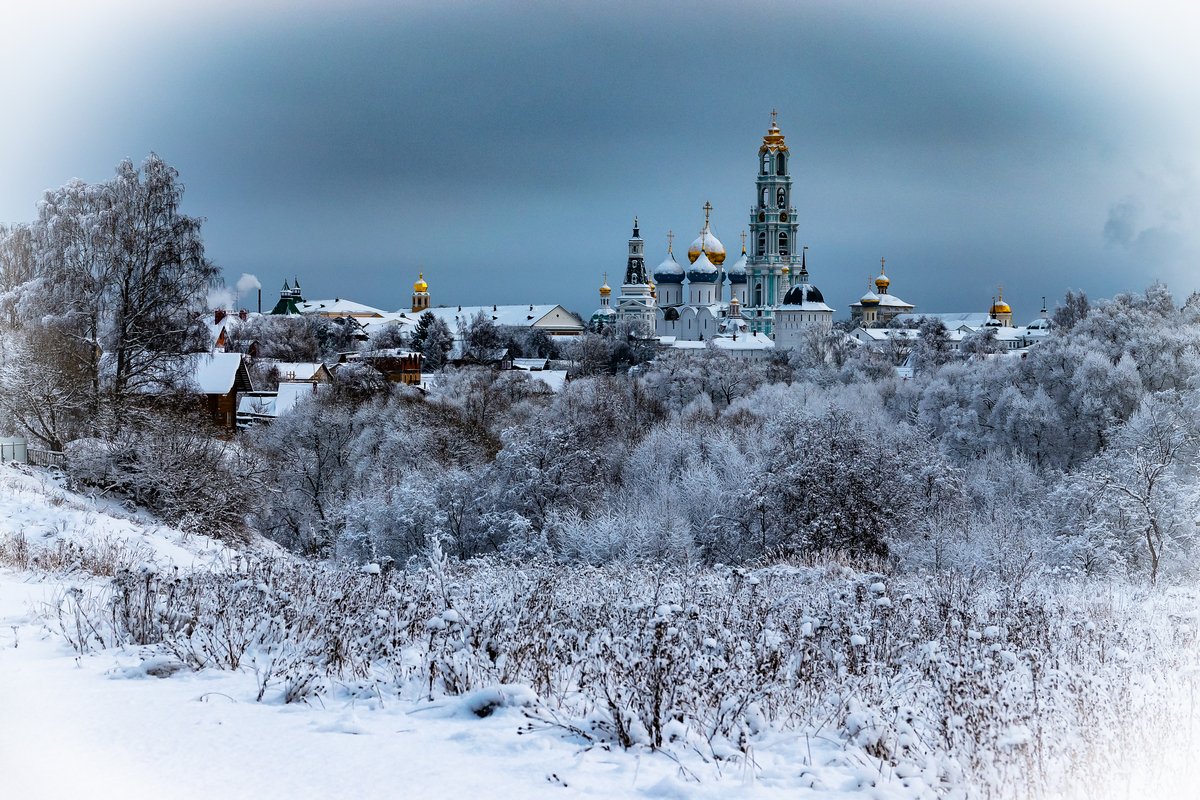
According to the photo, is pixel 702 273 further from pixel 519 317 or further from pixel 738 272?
pixel 519 317

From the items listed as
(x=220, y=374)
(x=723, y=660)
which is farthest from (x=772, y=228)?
(x=723, y=660)

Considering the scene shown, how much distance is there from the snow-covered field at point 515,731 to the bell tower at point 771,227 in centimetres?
11355

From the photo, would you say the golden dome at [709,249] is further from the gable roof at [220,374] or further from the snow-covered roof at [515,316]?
the gable roof at [220,374]

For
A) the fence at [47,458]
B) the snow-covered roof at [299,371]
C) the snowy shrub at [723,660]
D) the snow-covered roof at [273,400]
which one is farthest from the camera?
the snow-covered roof at [299,371]

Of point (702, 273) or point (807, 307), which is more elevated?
point (702, 273)

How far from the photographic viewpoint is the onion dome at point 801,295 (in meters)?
106

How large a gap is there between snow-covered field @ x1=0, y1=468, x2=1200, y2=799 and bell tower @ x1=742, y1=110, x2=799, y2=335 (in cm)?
11355

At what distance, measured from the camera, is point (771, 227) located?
389ft

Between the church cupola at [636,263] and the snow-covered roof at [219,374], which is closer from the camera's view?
the snow-covered roof at [219,374]

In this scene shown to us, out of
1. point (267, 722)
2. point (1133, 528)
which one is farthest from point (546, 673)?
point (1133, 528)

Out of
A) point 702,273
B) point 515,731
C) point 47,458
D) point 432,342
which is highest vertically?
point 702,273

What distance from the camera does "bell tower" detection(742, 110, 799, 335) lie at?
4636 inches

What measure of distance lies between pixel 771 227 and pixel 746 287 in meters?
9.98

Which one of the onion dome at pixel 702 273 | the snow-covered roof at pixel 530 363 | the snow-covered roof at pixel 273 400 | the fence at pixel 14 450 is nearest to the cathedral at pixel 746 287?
the onion dome at pixel 702 273
